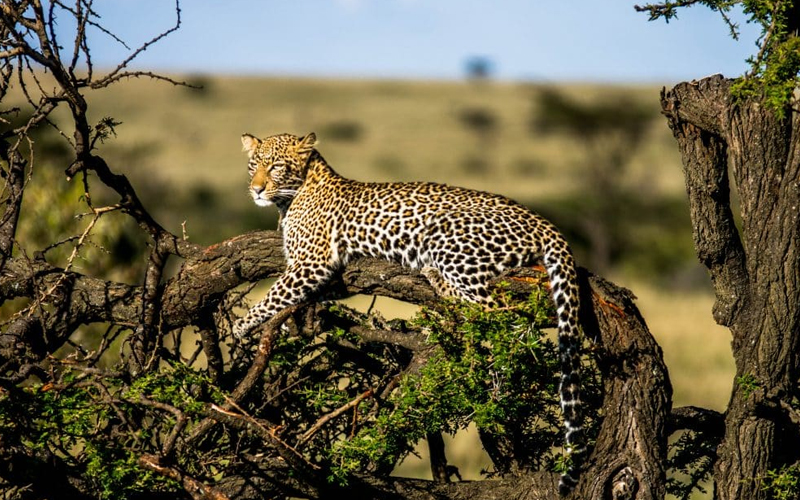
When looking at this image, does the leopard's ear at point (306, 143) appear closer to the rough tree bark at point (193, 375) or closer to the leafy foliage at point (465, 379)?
the rough tree bark at point (193, 375)

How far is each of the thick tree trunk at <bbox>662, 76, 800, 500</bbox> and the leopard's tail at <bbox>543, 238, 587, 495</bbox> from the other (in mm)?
915

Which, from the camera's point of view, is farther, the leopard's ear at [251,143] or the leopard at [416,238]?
the leopard's ear at [251,143]

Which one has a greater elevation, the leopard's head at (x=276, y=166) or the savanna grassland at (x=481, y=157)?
the savanna grassland at (x=481, y=157)

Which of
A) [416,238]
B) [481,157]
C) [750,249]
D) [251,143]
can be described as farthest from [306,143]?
[481,157]

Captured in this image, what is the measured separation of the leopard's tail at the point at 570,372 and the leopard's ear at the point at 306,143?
11.6ft

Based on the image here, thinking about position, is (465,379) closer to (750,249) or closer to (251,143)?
(750,249)

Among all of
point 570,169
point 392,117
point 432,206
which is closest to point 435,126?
point 392,117

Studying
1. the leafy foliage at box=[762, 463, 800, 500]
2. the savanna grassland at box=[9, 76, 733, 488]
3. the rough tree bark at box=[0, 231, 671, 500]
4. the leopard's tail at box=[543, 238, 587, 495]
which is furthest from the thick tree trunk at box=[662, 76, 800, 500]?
the savanna grassland at box=[9, 76, 733, 488]

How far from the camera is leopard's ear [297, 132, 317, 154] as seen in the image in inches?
370

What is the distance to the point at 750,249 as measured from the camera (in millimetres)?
6504

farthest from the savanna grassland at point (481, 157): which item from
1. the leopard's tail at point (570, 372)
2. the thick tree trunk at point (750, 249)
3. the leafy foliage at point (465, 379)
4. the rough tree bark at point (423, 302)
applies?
the thick tree trunk at point (750, 249)

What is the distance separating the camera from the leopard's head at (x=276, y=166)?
361 inches

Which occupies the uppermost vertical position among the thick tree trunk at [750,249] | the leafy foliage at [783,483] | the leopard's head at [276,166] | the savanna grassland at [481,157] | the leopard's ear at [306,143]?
the savanna grassland at [481,157]

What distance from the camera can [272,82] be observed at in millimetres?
90312
